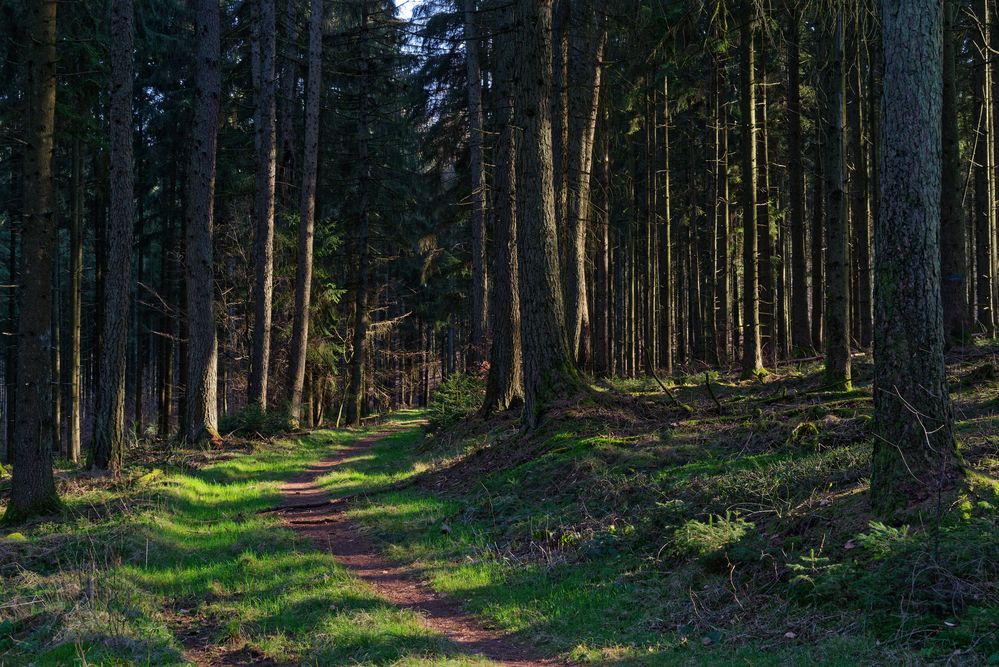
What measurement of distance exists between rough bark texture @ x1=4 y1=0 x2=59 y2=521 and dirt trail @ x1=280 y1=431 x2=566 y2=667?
11.7 feet

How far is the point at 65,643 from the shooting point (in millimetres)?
4770

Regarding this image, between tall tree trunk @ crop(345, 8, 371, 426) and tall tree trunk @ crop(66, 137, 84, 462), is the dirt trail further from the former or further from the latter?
tall tree trunk @ crop(345, 8, 371, 426)

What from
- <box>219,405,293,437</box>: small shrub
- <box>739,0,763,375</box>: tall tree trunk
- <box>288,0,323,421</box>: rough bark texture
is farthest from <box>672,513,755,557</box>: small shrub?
<box>288,0,323,421</box>: rough bark texture

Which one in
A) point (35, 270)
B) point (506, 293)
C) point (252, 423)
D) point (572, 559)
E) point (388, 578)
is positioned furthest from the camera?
point (252, 423)

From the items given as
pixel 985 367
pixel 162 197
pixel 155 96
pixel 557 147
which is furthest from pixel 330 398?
pixel 985 367

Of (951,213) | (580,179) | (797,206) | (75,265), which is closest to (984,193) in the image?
(797,206)

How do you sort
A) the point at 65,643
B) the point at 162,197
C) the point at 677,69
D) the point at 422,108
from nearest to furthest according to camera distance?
the point at 65,643 < the point at 677,69 < the point at 422,108 < the point at 162,197

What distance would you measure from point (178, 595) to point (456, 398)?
13.4m

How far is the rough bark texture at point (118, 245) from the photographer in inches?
504

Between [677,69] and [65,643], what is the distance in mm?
19605

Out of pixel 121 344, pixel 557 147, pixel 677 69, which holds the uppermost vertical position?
pixel 677 69

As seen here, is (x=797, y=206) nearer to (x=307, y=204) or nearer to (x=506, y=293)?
(x=506, y=293)

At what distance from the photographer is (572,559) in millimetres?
7094

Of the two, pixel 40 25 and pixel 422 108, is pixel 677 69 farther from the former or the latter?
pixel 40 25
